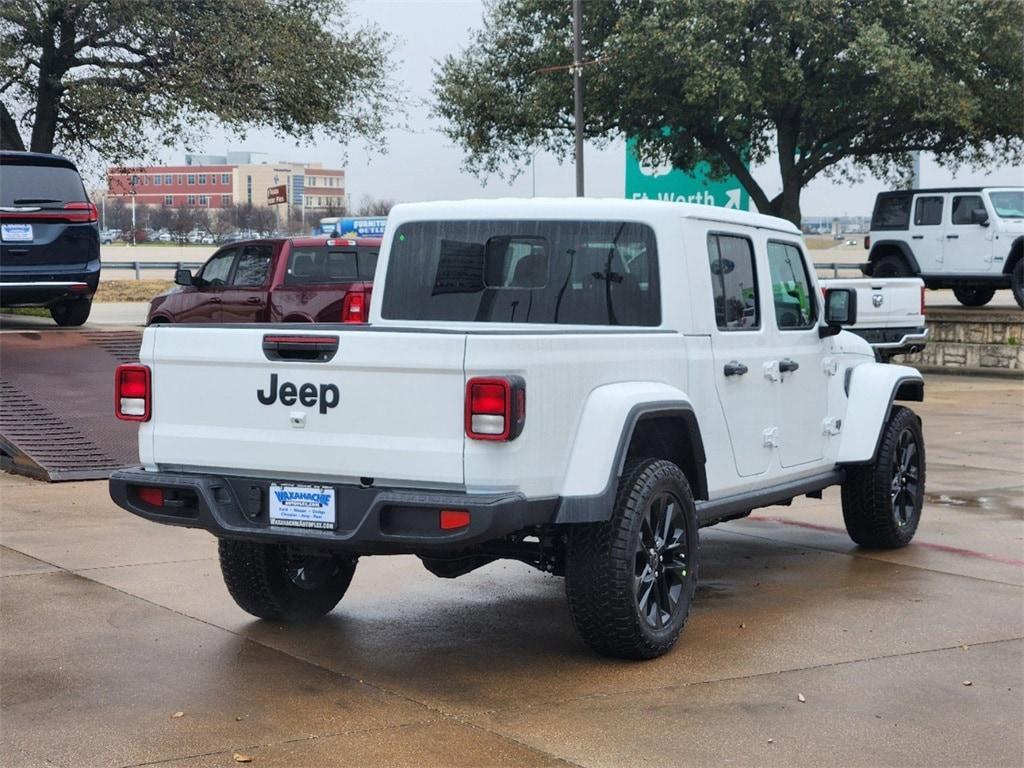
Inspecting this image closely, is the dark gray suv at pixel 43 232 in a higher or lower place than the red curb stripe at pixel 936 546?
higher

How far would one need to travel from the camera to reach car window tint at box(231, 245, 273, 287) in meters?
16.2

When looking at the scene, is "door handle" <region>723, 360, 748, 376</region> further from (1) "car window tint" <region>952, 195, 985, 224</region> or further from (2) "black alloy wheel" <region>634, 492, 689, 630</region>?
(1) "car window tint" <region>952, 195, 985, 224</region>

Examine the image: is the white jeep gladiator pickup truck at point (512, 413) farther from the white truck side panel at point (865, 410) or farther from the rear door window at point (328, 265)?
the rear door window at point (328, 265)

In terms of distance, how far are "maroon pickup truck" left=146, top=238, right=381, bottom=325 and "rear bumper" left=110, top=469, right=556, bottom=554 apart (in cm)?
955

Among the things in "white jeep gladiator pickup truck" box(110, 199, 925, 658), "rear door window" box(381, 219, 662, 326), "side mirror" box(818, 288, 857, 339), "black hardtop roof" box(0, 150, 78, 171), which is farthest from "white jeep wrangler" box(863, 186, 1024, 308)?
"rear door window" box(381, 219, 662, 326)

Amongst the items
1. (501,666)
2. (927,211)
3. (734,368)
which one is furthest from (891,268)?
(501,666)

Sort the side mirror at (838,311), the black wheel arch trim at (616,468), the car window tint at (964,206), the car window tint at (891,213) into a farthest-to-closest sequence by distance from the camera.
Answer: the car window tint at (891,213) → the car window tint at (964,206) → the side mirror at (838,311) → the black wheel arch trim at (616,468)

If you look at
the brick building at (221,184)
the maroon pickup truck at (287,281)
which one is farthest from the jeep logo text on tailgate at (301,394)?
the brick building at (221,184)

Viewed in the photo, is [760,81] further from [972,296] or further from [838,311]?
[838,311]

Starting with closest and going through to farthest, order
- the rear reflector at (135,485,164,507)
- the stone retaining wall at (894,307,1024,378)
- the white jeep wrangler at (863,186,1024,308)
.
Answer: the rear reflector at (135,485,164,507), the stone retaining wall at (894,307,1024,378), the white jeep wrangler at (863,186,1024,308)

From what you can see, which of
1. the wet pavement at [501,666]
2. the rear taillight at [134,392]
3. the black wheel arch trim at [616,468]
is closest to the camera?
the wet pavement at [501,666]

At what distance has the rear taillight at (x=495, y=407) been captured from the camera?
5.07m

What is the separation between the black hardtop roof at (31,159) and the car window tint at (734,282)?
10542mm

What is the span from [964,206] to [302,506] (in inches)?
810
